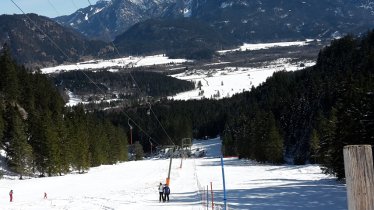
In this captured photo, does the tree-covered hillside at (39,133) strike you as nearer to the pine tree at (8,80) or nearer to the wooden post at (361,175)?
the pine tree at (8,80)

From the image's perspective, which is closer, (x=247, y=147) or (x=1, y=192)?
(x=1, y=192)

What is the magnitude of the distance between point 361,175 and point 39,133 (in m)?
86.4

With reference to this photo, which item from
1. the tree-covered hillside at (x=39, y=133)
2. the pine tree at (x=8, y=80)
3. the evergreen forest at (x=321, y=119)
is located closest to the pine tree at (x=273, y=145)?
the evergreen forest at (x=321, y=119)

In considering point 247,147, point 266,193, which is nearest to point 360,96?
point 266,193

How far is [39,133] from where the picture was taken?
278 ft

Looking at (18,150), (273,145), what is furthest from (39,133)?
(273,145)

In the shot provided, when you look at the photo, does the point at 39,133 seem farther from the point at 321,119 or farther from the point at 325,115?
the point at 325,115

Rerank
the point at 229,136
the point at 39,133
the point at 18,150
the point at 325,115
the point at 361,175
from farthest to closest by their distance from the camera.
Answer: the point at 229,136, the point at 325,115, the point at 39,133, the point at 18,150, the point at 361,175

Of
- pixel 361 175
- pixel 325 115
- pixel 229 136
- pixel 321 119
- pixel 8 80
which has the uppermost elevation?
pixel 8 80

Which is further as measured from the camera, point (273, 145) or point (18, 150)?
point (273, 145)

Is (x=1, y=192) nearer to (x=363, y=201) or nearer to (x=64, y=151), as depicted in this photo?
(x=64, y=151)

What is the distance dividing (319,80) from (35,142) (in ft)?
331

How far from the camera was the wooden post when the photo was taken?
345 cm

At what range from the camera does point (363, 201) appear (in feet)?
11.5
